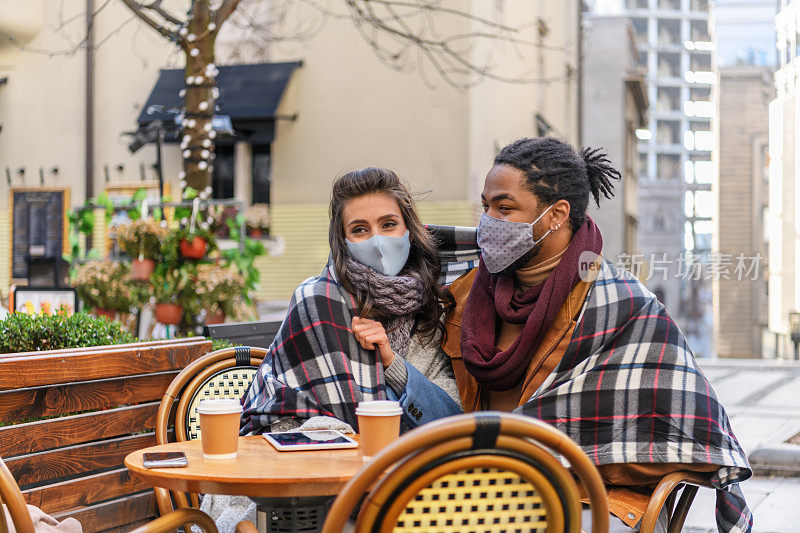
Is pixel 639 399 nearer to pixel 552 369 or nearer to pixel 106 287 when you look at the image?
pixel 552 369

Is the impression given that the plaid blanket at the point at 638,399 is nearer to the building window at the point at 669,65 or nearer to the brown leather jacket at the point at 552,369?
the brown leather jacket at the point at 552,369

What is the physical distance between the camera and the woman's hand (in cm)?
277

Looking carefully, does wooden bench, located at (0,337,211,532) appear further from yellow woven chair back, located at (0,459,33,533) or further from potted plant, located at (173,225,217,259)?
potted plant, located at (173,225,217,259)

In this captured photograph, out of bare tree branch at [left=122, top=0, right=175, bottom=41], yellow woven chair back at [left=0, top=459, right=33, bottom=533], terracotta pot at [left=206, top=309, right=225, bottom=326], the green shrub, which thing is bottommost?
yellow woven chair back at [left=0, top=459, right=33, bottom=533]

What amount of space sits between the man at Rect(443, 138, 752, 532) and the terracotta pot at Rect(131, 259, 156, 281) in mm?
4003

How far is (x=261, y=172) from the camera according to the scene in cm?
1491

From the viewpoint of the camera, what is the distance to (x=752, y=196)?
3338 cm

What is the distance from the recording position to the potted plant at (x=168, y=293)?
6723 millimetres

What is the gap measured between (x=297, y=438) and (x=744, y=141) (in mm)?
35174

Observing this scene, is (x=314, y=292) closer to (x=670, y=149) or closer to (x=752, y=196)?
(x=752, y=196)

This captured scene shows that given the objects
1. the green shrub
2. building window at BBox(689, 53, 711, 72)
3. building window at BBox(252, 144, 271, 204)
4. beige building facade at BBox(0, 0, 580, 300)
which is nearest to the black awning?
beige building facade at BBox(0, 0, 580, 300)

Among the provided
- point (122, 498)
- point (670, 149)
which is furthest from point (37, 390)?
point (670, 149)

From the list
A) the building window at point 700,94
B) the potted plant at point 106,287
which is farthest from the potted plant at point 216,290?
the building window at point 700,94

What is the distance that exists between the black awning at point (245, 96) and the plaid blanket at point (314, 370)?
11.5 meters
